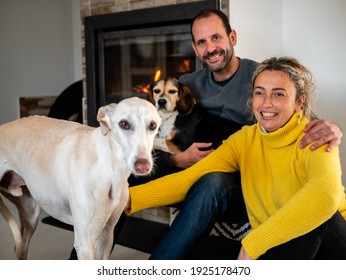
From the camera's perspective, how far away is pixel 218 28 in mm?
2027

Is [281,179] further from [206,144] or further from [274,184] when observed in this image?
[206,144]

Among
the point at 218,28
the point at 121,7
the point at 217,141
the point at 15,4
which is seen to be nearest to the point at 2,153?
the point at 217,141

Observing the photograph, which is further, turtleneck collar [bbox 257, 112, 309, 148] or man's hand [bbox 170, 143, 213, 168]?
man's hand [bbox 170, 143, 213, 168]

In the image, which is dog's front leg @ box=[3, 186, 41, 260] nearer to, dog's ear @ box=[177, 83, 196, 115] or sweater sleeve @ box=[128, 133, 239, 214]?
sweater sleeve @ box=[128, 133, 239, 214]

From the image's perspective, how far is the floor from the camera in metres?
2.32

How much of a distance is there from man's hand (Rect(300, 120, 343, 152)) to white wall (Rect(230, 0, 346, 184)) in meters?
1.07

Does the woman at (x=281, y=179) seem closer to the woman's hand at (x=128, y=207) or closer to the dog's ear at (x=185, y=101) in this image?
the woman's hand at (x=128, y=207)

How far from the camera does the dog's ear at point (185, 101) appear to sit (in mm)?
2088

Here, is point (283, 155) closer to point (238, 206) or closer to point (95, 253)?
point (238, 206)

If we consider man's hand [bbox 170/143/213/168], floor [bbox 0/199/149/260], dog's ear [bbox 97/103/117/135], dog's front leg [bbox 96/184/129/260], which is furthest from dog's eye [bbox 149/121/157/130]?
floor [bbox 0/199/149/260]

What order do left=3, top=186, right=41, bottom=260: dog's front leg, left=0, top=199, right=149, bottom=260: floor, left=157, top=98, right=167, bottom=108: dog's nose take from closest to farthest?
left=3, top=186, right=41, bottom=260: dog's front leg < left=157, top=98, right=167, bottom=108: dog's nose < left=0, top=199, right=149, bottom=260: floor

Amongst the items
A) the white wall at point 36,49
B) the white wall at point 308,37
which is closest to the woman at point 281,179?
the white wall at point 308,37

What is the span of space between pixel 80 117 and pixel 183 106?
181 cm

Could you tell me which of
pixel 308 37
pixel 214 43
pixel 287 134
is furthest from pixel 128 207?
pixel 308 37
